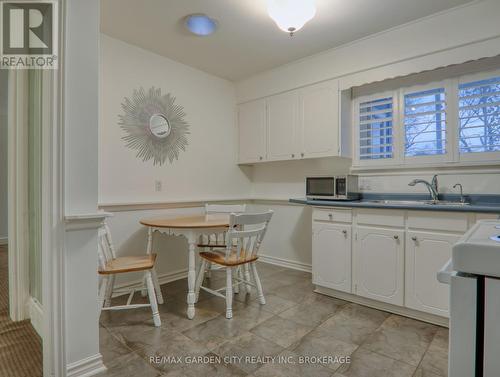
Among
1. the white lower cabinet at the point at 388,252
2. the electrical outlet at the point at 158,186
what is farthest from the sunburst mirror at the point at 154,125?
the white lower cabinet at the point at 388,252

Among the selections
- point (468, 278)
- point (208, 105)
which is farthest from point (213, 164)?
point (468, 278)

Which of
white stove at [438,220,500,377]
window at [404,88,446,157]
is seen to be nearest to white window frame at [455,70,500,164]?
window at [404,88,446,157]

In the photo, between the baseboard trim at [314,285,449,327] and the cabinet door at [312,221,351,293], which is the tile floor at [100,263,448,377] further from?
the cabinet door at [312,221,351,293]

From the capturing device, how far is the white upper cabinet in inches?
113

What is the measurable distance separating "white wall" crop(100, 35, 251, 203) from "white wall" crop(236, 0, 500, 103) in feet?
3.38

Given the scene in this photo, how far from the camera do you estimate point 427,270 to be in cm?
206

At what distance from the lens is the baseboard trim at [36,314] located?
179 centimetres

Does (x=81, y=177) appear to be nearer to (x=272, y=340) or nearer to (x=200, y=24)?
(x=272, y=340)

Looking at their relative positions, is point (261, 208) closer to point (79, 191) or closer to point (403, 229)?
point (403, 229)

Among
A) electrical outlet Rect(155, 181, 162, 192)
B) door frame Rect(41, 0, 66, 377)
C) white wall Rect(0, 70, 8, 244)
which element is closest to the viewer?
door frame Rect(41, 0, 66, 377)

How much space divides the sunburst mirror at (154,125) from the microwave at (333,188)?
1.54 m

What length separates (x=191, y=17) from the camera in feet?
7.57

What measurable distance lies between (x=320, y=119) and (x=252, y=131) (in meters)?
0.99

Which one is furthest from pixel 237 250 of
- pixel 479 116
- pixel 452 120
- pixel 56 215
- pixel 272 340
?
pixel 479 116
